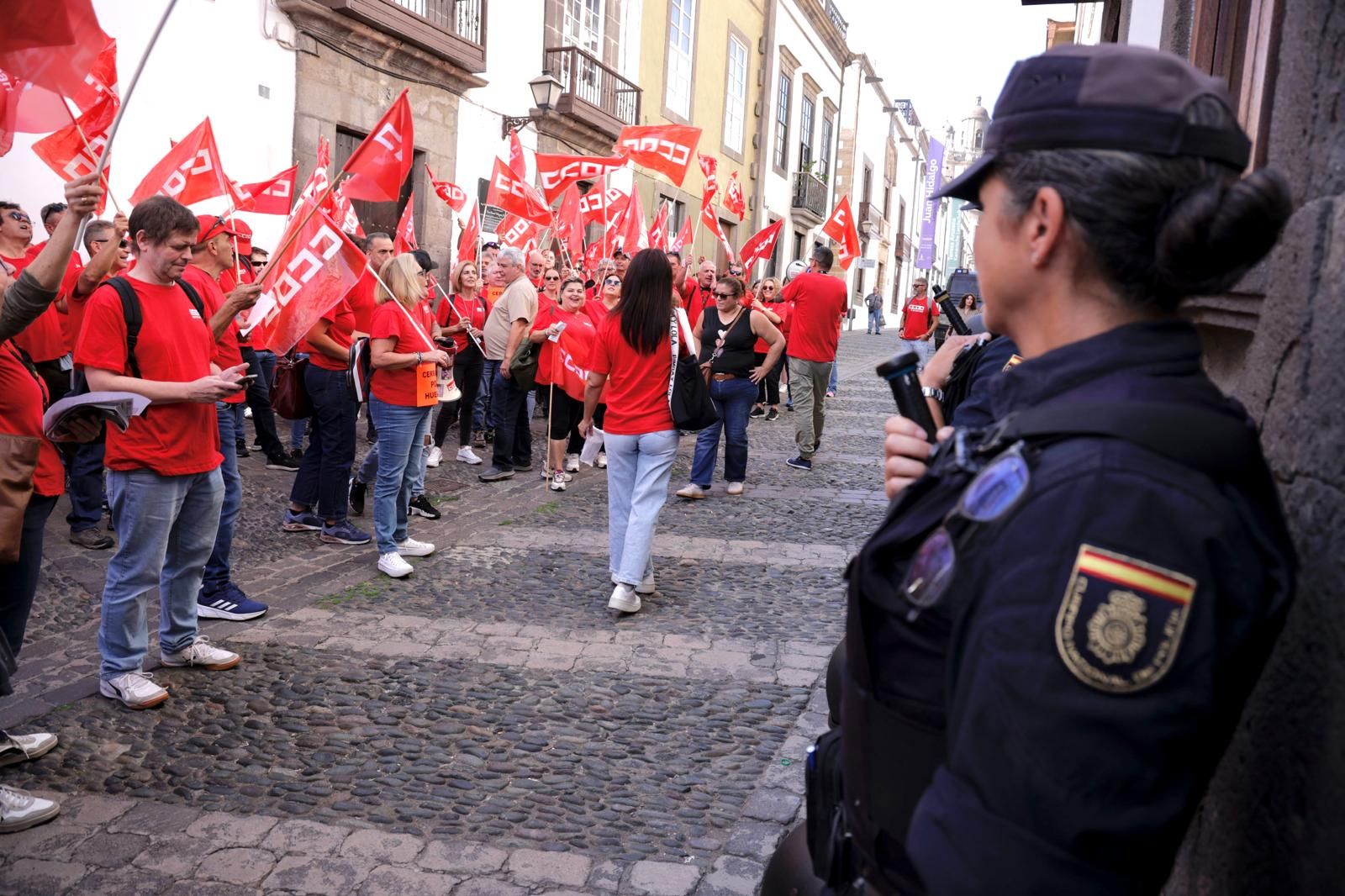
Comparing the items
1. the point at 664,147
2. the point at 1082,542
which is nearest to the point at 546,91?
the point at 664,147

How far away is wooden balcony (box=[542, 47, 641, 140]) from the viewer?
715 inches

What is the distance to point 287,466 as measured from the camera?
912cm

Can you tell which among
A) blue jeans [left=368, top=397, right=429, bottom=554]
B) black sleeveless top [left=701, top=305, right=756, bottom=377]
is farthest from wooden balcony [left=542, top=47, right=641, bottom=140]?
blue jeans [left=368, top=397, right=429, bottom=554]

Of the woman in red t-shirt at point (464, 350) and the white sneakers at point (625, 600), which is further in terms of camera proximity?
the woman in red t-shirt at point (464, 350)

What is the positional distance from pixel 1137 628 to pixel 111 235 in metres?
6.99

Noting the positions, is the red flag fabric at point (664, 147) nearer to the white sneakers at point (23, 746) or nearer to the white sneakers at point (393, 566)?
the white sneakers at point (393, 566)

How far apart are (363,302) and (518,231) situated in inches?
196

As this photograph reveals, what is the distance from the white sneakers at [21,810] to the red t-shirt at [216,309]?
194 cm

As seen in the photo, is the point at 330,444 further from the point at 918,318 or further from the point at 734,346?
the point at 918,318

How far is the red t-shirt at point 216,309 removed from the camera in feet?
17.5

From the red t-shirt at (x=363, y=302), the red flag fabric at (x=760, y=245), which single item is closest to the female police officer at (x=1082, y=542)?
the red t-shirt at (x=363, y=302)

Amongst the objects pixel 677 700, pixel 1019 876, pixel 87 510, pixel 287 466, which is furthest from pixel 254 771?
pixel 287 466

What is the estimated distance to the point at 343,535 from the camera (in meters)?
6.93

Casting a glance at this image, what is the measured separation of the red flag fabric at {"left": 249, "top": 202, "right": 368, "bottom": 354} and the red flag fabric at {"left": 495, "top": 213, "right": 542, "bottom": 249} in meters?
5.93
